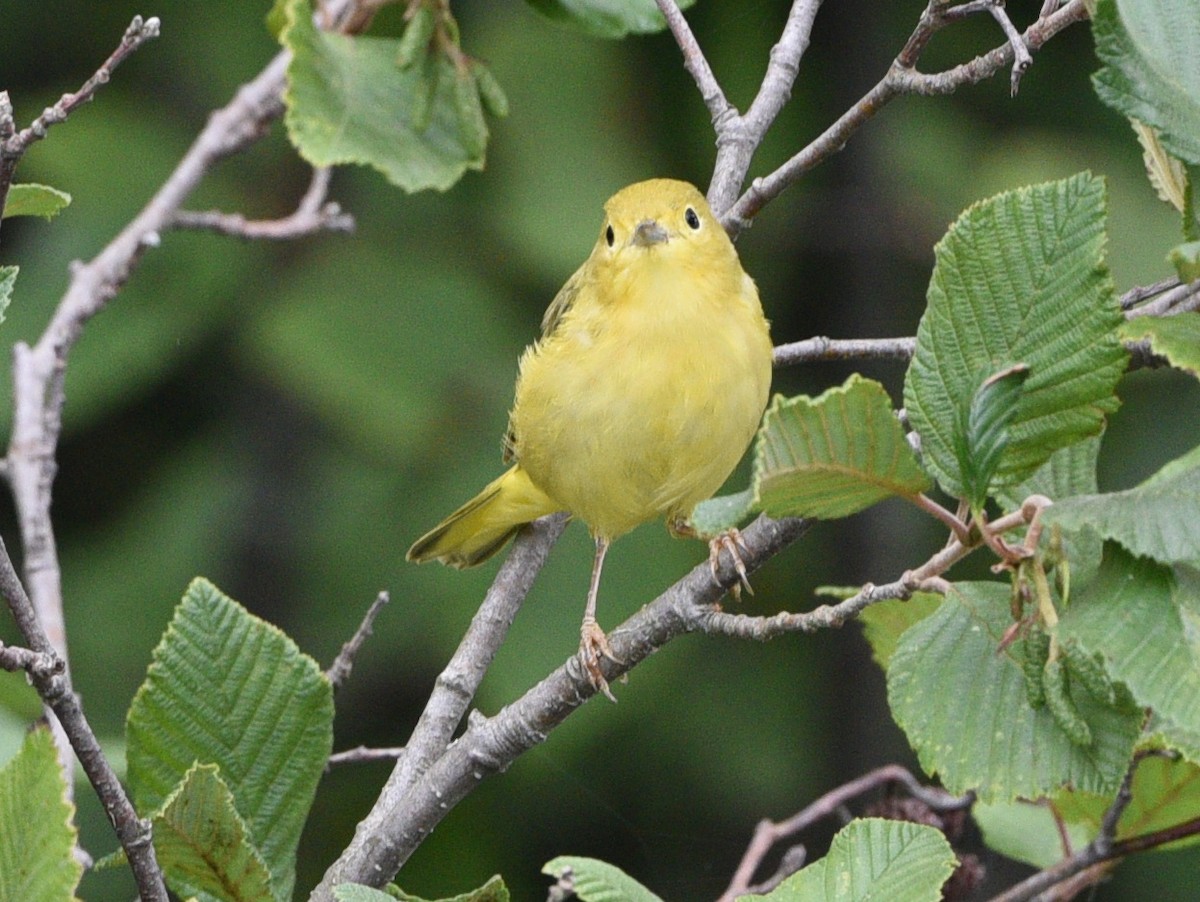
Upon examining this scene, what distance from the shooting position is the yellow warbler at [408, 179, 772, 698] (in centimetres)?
243

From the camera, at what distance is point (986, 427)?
127 cm

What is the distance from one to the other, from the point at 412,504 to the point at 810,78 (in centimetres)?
176

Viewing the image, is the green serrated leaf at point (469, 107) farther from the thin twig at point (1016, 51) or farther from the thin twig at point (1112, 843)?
the thin twig at point (1112, 843)

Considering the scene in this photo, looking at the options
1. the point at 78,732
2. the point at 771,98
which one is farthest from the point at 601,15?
the point at 78,732

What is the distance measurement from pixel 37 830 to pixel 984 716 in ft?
2.62

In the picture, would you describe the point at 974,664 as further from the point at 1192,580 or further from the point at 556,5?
the point at 556,5

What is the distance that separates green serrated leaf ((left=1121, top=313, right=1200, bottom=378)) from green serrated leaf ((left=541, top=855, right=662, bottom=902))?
2.01ft

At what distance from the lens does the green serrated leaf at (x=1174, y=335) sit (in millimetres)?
1206

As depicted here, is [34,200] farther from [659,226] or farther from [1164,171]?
[659,226]

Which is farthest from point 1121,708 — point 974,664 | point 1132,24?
point 1132,24

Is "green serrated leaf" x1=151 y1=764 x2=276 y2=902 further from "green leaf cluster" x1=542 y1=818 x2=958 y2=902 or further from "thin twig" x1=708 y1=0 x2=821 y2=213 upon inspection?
"thin twig" x1=708 y1=0 x2=821 y2=213

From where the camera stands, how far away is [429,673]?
179 inches

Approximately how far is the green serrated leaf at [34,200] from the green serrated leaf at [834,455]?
30.0 inches

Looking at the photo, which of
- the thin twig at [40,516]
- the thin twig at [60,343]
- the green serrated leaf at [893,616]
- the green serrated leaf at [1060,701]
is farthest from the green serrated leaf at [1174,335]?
the thin twig at [60,343]
